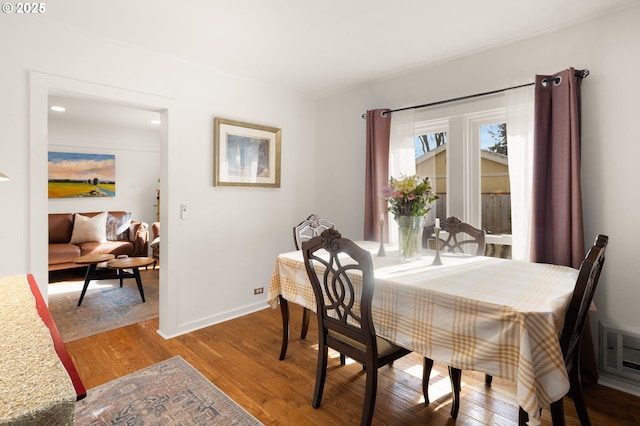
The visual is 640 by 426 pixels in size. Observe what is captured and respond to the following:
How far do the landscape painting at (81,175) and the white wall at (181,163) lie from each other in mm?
3790

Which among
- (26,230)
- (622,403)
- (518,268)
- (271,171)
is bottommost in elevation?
(622,403)

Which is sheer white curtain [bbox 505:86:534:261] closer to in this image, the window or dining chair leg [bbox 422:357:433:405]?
the window

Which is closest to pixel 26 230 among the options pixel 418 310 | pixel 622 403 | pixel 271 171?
pixel 271 171

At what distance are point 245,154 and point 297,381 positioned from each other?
2.25 meters

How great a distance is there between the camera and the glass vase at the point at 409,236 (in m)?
2.29

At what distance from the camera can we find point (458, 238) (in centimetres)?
309

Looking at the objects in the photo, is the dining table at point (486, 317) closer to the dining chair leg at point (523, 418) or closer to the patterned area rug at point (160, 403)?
the dining chair leg at point (523, 418)

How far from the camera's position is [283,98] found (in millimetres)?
3928

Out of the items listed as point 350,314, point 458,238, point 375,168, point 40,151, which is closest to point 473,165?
point 458,238

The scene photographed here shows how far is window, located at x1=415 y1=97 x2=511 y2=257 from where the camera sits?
289 centimetres

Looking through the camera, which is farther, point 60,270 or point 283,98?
point 60,270

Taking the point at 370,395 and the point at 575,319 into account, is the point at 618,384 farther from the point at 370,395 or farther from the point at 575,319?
the point at 370,395

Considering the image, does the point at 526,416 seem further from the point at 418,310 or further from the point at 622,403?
the point at 622,403

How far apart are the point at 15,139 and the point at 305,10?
2.11 meters
